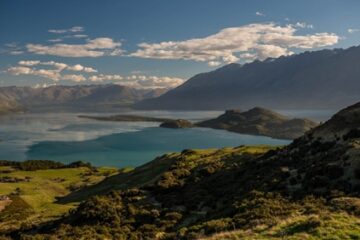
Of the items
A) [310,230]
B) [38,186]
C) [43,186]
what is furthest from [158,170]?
[310,230]

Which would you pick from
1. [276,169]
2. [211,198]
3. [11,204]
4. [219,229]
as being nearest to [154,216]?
[211,198]

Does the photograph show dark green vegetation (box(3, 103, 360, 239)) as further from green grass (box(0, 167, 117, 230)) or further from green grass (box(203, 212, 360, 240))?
green grass (box(0, 167, 117, 230))

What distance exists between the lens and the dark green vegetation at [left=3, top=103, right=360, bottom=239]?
28.3m

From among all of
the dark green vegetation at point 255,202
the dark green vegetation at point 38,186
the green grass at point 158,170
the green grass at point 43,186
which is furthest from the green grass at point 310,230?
the green grass at point 43,186

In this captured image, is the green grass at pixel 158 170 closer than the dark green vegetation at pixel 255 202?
No

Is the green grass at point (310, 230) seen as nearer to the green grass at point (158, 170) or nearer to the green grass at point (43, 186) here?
the green grass at point (158, 170)

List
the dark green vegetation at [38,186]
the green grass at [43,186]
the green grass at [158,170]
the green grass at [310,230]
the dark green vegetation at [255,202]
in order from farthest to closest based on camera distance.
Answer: the green grass at [43,186], the dark green vegetation at [38,186], the green grass at [158,170], the dark green vegetation at [255,202], the green grass at [310,230]

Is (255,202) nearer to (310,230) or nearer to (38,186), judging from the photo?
(310,230)

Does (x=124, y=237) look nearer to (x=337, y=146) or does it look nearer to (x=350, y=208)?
(x=350, y=208)

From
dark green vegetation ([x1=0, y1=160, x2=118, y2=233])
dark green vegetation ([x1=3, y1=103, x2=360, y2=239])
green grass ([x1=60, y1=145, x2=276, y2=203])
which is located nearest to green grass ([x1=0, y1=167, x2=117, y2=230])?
dark green vegetation ([x1=0, y1=160, x2=118, y2=233])

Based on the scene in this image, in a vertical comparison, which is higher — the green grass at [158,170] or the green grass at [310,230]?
the green grass at [310,230]

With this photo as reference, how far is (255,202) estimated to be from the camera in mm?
36531

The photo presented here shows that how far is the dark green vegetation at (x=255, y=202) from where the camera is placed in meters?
28.3

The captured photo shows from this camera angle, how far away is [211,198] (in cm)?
4466
